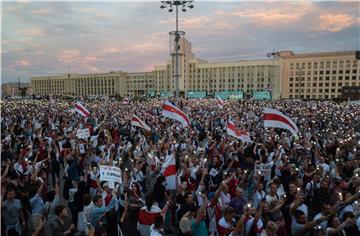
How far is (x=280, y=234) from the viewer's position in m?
4.56

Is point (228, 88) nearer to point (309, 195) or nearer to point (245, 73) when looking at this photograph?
point (245, 73)

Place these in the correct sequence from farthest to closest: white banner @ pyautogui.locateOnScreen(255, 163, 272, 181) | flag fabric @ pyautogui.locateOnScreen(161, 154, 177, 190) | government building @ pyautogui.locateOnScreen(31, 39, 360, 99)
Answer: government building @ pyautogui.locateOnScreen(31, 39, 360, 99) → white banner @ pyautogui.locateOnScreen(255, 163, 272, 181) → flag fabric @ pyautogui.locateOnScreen(161, 154, 177, 190)

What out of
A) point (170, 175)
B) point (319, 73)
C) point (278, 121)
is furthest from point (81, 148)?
point (319, 73)

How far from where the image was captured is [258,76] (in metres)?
112

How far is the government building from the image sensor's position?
102438 millimetres

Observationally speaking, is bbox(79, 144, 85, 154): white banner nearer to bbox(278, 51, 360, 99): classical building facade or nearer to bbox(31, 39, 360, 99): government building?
bbox(31, 39, 360, 99): government building

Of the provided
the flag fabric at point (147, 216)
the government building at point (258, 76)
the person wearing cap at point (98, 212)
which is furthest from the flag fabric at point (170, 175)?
the government building at point (258, 76)

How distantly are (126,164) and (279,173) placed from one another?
3.73 meters

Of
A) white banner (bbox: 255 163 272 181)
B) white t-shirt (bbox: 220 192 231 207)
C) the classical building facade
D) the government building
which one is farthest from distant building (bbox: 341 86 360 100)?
white t-shirt (bbox: 220 192 231 207)

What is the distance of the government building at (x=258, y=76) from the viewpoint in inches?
4033

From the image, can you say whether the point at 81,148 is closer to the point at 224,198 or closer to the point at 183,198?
the point at 183,198

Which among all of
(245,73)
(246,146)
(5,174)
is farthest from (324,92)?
(5,174)

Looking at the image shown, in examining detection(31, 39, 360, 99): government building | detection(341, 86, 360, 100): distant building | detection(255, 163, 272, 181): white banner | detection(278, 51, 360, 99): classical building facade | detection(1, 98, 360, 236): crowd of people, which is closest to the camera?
detection(1, 98, 360, 236): crowd of people

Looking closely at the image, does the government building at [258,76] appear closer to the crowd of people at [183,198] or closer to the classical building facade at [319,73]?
the classical building facade at [319,73]
